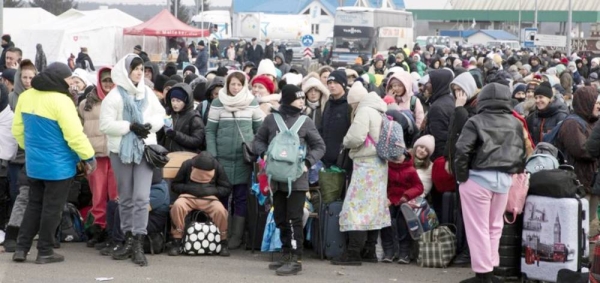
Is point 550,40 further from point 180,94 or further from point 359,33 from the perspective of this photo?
point 180,94

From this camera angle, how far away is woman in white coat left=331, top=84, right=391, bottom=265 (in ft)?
32.6

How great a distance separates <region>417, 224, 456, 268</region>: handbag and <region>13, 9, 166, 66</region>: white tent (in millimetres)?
34358

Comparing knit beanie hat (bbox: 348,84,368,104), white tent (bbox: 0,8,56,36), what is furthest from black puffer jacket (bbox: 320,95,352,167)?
white tent (bbox: 0,8,56,36)

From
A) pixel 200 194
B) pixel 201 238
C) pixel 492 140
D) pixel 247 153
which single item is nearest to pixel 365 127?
pixel 247 153

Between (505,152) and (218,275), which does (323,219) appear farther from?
(505,152)

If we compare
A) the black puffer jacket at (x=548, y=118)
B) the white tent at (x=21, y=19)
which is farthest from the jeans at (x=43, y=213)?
the white tent at (x=21, y=19)

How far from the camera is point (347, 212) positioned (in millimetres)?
10055

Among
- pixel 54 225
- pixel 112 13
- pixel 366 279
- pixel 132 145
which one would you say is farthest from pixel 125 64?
pixel 112 13

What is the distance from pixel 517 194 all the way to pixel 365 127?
1.56 meters

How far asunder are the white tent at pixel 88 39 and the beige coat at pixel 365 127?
34.1m

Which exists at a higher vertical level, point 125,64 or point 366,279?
point 125,64

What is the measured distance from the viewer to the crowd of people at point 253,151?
350 inches

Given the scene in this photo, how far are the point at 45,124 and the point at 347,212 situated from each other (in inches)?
113

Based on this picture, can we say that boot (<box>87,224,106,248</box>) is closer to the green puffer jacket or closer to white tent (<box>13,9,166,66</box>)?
the green puffer jacket
